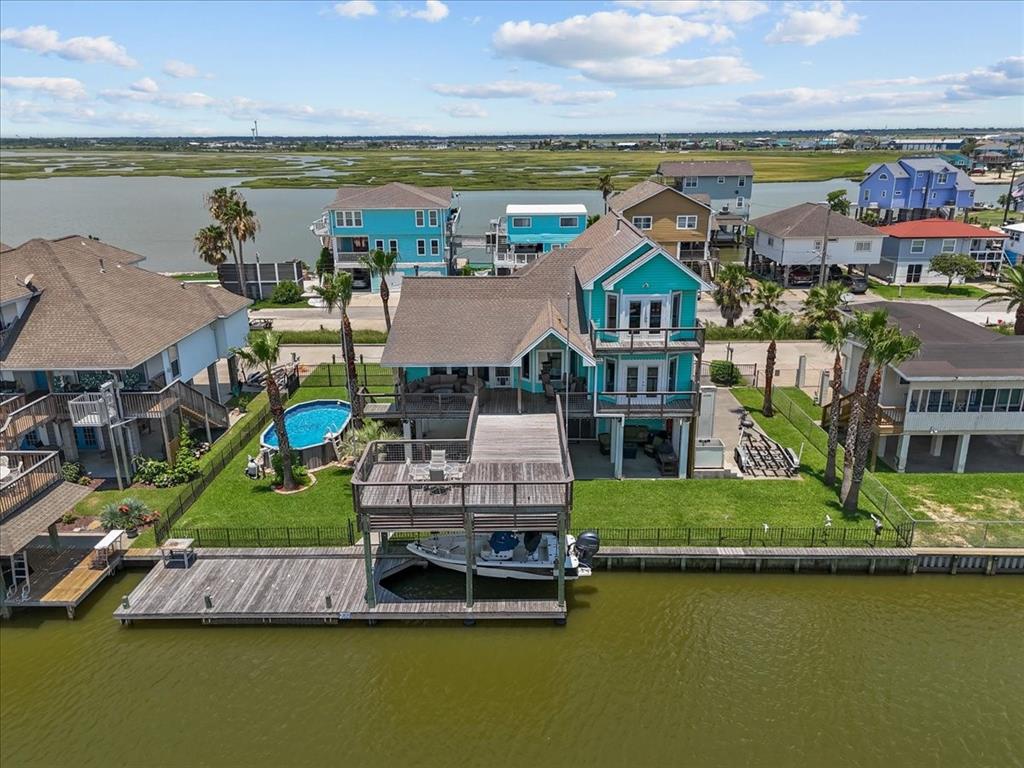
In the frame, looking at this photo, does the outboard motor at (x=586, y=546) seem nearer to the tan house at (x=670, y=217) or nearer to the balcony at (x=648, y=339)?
the balcony at (x=648, y=339)

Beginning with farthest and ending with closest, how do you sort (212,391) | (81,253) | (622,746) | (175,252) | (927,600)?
(175,252)
(212,391)
(81,253)
(927,600)
(622,746)

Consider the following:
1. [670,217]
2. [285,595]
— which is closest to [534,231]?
[670,217]

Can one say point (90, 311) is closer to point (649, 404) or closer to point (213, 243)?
point (649, 404)

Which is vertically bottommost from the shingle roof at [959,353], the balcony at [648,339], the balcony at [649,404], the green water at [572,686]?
the green water at [572,686]

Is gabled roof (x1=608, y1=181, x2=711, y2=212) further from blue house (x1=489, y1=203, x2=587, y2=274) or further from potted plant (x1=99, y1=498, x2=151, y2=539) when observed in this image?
potted plant (x1=99, y1=498, x2=151, y2=539)

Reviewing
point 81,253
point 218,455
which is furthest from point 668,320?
point 81,253

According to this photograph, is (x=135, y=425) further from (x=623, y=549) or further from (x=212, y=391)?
(x=623, y=549)

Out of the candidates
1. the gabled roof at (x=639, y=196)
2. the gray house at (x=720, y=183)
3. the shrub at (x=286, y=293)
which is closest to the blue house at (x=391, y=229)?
the shrub at (x=286, y=293)
